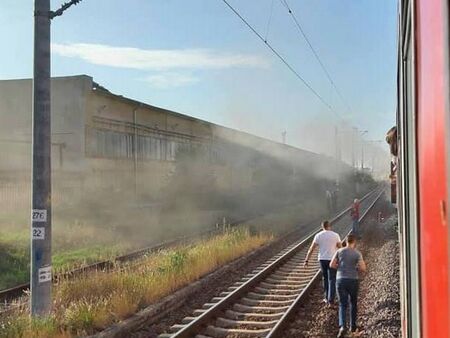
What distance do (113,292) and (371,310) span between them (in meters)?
4.59

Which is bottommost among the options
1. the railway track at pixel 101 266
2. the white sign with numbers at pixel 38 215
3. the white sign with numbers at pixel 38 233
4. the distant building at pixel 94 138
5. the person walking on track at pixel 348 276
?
the railway track at pixel 101 266

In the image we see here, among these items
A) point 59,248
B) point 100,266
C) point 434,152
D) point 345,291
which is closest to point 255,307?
point 345,291

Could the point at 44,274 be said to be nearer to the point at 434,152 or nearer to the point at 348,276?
the point at 348,276

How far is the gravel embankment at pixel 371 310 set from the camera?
8.43 metres

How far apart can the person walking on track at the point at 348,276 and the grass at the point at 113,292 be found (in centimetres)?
343

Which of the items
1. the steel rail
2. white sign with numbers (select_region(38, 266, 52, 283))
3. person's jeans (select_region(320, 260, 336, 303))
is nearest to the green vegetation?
the steel rail

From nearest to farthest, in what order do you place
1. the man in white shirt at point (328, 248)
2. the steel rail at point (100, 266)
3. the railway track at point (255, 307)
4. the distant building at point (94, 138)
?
the railway track at point (255, 307)
the man in white shirt at point (328, 248)
the steel rail at point (100, 266)
the distant building at point (94, 138)

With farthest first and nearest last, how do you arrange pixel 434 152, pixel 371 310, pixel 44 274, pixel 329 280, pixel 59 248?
1. pixel 59 248
2. pixel 329 280
3. pixel 371 310
4. pixel 44 274
5. pixel 434 152

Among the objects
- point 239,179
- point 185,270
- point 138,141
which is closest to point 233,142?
point 239,179

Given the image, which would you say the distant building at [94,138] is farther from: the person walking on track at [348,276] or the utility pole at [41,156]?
the person walking on track at [348,276]

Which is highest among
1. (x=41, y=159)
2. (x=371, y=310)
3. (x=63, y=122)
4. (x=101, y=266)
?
(x=63, y=122)

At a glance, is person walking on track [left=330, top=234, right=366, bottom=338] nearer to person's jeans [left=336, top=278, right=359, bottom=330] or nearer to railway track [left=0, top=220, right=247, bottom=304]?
A: person's jeans [left=336, top=278, right=359, bottom=330]

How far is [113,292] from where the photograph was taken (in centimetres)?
1017

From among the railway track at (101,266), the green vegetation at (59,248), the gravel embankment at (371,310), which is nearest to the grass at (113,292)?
the railway track at (101,266)
